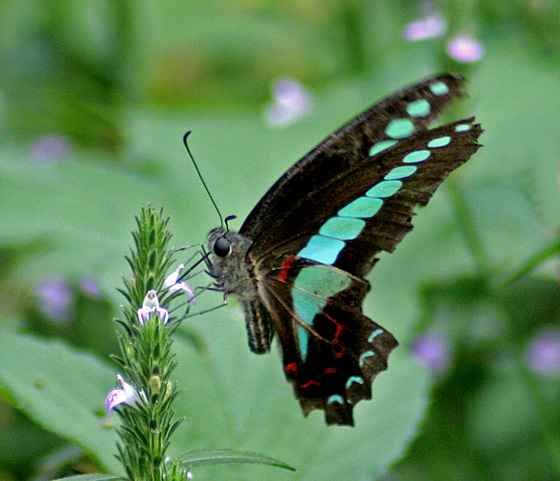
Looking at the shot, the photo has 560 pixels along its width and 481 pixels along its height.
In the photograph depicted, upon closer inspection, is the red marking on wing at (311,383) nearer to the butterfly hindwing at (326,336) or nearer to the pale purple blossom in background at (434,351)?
the butterfly hindwing at (326,336)

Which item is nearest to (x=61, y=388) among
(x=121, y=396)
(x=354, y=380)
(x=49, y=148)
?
(x=121, y=396)

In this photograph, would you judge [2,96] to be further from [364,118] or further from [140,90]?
[364,118]

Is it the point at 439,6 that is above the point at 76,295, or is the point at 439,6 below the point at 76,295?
above

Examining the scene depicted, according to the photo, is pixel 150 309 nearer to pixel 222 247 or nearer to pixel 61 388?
pixel 61 388

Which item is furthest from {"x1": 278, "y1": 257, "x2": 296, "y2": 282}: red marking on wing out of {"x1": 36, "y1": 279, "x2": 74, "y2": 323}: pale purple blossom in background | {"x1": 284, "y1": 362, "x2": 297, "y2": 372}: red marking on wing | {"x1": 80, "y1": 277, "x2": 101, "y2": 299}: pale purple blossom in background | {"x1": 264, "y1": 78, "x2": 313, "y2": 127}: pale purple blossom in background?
{"x1": 264, "y1": 78, "x2": 313, "y2": 127}: pale purple blossom in background

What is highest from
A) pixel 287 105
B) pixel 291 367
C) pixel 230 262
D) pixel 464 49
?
pixel 287 105

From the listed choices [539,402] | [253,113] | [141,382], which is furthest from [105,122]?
[141,382]

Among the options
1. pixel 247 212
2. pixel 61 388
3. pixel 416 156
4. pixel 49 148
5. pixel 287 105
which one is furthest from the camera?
pixel 49 148

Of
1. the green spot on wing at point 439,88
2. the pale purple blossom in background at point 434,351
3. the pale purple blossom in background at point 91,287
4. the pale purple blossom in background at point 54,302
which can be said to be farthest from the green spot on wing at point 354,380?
the pale purple blossom in background at point 54,302
